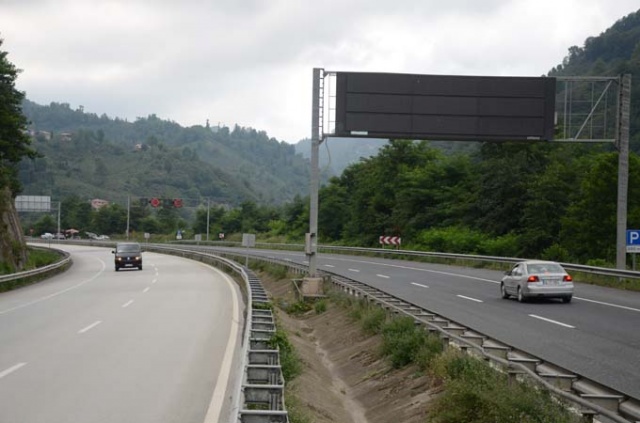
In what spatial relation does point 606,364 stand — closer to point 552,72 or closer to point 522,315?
point 522,315

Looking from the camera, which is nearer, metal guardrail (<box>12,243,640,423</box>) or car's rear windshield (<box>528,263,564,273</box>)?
metal guardrail (<box>12,243,640,423</box>)

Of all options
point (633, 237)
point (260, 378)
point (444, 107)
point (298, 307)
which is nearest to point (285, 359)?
point (260, 378)

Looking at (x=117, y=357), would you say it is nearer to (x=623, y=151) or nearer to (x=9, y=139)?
(x=623, y=151)

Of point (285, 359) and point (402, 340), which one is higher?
point (402, 340)

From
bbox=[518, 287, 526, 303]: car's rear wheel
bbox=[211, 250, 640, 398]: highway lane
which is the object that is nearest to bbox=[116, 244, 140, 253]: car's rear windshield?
bbox=[211, 250, 640, 398]: highway lane

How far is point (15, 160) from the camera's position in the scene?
1841 inches

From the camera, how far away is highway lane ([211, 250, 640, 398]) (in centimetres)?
1205

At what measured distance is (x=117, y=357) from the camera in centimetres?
1381

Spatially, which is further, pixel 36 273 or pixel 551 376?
pixel 36 273

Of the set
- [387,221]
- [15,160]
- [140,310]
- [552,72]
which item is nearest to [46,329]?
[140,310]

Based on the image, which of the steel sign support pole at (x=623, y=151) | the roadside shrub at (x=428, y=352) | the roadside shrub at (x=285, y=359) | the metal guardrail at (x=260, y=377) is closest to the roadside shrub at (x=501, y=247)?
the steel sign support pole at (x=623, y=151)

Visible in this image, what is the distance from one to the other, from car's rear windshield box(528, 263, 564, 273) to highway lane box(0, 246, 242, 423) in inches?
366

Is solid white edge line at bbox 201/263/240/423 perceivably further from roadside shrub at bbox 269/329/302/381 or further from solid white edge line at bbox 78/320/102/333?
solid white edge line at bbox 78/320/102/333

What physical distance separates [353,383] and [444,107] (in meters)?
15.3
